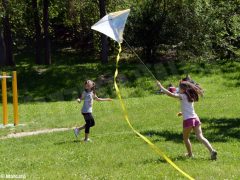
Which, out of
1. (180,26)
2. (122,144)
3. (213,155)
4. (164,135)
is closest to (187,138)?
(213,155)

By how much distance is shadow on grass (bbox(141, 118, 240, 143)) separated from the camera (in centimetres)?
1261

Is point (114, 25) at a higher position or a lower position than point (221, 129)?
higher

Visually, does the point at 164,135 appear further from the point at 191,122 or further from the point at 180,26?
the point at 180,26

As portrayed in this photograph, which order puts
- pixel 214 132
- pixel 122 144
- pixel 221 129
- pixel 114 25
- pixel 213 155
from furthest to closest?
pixel 221 129, pixel 214 132, pixel 122 144, pixel 114 25, pixel 213 155

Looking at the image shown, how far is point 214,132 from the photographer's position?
13688 millimetres

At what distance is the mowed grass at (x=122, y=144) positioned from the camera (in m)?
8.95

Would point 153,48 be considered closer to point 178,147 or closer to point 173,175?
point 178,147

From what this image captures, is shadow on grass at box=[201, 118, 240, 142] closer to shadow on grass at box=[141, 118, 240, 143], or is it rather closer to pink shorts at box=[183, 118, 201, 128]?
shadow on grass at box=[141, 118, 240, 143]

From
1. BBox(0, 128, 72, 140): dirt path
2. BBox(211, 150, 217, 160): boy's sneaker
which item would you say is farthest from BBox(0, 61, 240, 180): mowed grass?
BBox(0, 128, 72, 140): dirt path

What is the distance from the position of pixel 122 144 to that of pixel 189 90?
2.82 metres

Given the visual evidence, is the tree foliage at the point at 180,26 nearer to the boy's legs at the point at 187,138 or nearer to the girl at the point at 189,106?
the girl at the point at 189,106

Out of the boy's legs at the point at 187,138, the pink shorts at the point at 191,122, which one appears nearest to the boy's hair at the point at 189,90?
the pink shorts at the point at 191,122

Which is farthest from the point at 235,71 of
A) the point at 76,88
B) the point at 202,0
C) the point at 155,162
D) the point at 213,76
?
the point at 155,162

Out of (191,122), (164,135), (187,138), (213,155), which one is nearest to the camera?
(213,155)
